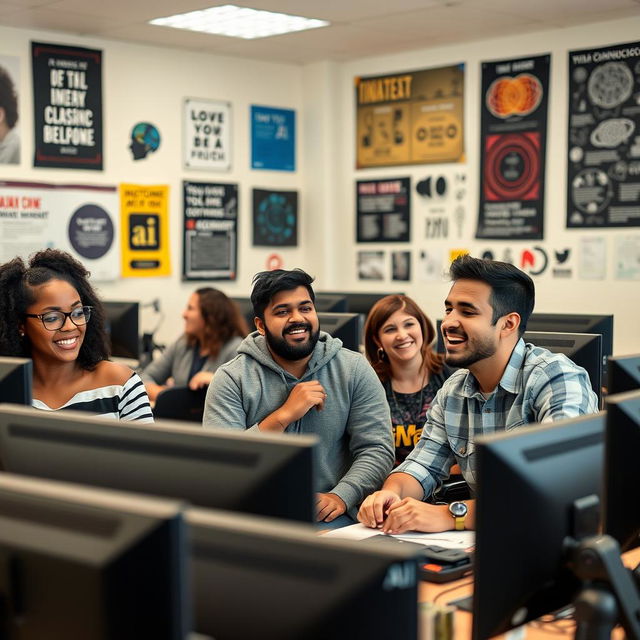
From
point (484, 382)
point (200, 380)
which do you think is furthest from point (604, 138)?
point (484, 382)

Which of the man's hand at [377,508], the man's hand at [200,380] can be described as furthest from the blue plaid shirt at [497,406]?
the man's hand at [200,380]

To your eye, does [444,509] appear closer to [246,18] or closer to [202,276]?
[246,18]

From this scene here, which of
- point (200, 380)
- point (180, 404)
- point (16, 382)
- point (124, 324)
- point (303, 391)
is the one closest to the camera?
point (16, 382)

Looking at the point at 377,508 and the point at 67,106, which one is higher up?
the point at 67,106

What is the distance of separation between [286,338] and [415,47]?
3.66 m

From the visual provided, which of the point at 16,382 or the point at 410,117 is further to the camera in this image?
the point at 410,117

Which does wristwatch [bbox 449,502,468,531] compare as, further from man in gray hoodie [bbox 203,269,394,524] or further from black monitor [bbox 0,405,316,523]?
black monitor [bbox 0,405,316,523]

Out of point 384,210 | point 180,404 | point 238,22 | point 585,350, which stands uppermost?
point 238,22

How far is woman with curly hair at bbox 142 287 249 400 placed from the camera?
5.11m

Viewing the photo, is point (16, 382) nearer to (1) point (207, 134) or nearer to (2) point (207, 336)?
(2) point (207, 336)

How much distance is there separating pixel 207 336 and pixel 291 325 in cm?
223

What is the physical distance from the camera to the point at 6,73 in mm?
5426

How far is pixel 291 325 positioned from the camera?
2.99 metres

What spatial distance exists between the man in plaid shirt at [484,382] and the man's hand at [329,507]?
0.24 m
